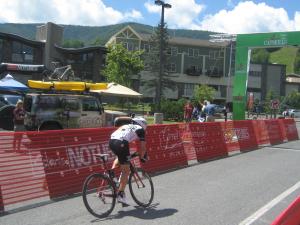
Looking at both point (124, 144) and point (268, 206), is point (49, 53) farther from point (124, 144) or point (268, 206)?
point (124, 144)

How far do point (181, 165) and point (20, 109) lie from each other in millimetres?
5909

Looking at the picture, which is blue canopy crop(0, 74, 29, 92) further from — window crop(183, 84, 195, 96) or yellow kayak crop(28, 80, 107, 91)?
window crop(183, 84, 195, 96)

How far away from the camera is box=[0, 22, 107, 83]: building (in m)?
71.3

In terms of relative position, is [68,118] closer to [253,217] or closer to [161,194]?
[161,194]

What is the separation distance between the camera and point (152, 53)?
283 ft

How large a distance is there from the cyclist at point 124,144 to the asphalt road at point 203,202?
0.48 meters

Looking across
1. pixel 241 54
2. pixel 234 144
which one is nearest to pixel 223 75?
pixel 241 54

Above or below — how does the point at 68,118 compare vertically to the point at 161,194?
above

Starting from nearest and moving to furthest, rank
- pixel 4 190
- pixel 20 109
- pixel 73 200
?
pixel 4 190
pixel 73 200
pixel 20 109

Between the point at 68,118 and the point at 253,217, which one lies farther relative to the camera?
the point at 68,118

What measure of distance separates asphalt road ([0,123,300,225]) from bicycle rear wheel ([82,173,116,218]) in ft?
0.45

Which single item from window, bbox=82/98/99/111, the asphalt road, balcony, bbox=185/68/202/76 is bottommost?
the asphalt road

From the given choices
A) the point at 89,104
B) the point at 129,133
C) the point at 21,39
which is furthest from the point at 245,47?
the point at 21,39

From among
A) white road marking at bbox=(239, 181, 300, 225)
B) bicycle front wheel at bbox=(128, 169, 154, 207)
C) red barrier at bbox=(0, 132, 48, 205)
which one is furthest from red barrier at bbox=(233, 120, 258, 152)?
red barrier at bbox=(0, 132, 48, 205)
